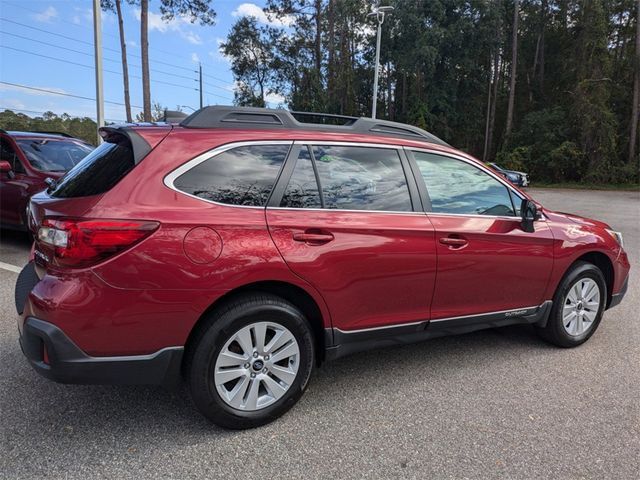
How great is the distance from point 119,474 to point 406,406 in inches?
65.8

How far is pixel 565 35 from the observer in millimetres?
37906

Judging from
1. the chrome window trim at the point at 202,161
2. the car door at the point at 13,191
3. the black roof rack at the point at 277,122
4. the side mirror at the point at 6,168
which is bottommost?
the car door at the point at 13,191

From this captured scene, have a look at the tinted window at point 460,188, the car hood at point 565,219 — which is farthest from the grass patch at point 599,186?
the tinted window at point 460,188

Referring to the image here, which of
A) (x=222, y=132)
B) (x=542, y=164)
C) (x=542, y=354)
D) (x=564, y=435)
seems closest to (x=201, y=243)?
(x=222, y=132)

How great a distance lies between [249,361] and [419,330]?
4.02 feet

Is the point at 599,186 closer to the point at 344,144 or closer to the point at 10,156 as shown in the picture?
the point at 10,156

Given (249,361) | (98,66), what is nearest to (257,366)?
(249,361)

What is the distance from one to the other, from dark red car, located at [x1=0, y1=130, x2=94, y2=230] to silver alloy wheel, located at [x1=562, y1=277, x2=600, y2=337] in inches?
251

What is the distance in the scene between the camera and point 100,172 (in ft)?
8.70

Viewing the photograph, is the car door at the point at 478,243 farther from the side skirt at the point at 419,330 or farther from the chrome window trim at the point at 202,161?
the chrome window trim at the point at 202,161

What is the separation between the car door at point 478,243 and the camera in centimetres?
327

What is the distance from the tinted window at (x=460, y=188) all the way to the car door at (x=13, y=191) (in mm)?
5765

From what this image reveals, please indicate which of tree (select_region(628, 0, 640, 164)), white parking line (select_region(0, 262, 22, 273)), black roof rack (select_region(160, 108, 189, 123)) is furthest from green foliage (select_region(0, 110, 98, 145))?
black roof rack (select_region(160, 108, 189, 123))

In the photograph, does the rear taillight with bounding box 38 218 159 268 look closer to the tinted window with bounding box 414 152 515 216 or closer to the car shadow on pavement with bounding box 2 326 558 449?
the car shadow on pavement with bounding box 2 326 558 449
